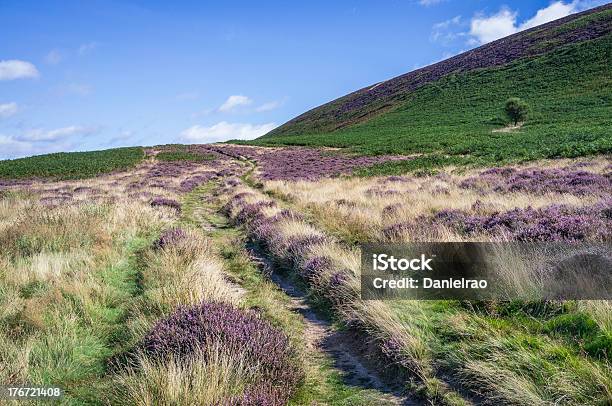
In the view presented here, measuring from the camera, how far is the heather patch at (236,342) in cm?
441

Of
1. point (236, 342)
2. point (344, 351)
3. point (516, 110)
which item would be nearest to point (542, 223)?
point (344, 351)

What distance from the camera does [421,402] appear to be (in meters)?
4.35

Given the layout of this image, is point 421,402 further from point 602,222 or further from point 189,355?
point 602,222

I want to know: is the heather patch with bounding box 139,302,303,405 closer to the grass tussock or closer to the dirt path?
the dirt path

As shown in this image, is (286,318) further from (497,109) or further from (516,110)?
(497,109)

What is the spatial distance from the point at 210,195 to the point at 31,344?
1973cm

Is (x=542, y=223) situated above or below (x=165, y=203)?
below

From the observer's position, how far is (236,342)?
187 inches

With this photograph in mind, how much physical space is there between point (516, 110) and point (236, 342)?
64929 mm

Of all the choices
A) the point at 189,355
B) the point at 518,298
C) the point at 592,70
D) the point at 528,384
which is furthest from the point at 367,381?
the point at 592,70

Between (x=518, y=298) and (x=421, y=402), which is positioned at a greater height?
(x=518, y=298)

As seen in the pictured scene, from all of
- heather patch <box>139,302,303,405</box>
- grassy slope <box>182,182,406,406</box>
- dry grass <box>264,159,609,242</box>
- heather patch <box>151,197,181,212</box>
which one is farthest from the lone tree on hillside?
heather patch <box>139,302,303,405</box>
